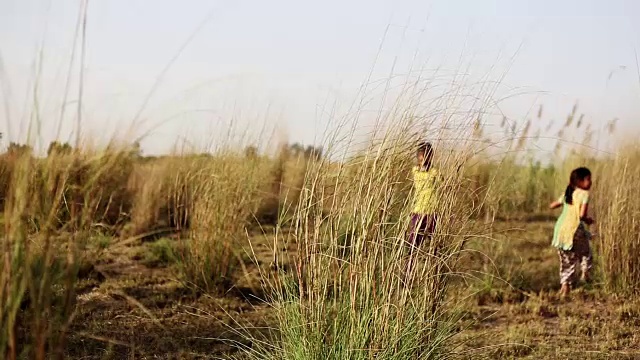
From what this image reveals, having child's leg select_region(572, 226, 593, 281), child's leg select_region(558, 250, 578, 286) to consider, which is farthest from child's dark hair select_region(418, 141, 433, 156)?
child's leg select_region(572, 226, 593, 281)

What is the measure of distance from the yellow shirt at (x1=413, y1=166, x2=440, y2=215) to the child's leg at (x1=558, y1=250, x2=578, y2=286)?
3.38 m

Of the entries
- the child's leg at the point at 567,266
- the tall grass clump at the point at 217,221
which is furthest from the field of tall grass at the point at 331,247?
the child's leg at the point at 567,266

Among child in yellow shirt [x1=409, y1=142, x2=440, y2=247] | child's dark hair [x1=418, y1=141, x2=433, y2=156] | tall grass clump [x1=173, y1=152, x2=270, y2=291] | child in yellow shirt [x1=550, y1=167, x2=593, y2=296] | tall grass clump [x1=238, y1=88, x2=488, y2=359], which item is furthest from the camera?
child in yellow shirt [x1=550, y1=167, x2=593, y2=296]

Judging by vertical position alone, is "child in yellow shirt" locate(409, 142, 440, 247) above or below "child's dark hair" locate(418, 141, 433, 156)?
below

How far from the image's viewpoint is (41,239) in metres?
2.12

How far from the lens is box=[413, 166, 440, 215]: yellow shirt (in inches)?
116

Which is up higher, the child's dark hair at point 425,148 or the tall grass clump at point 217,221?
the child's dark hair at point 425,148

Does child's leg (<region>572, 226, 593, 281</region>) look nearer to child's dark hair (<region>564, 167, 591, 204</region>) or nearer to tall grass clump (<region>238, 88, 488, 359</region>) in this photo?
child's dark hair (<region>564, 167, 591, 204</region>)

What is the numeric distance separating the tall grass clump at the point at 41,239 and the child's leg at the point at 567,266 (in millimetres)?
4650

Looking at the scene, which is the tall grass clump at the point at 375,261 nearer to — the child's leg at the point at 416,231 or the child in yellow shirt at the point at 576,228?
the child's leg at the point at 416,231

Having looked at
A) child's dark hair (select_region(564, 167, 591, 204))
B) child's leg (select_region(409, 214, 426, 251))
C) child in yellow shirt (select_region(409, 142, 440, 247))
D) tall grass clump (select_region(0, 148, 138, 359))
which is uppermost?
child's dark hair (select_region(564, 167, 591, 204))

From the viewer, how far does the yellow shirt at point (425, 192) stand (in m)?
2.95

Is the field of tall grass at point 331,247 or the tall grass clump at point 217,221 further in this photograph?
the tall grass clump at point 217,221

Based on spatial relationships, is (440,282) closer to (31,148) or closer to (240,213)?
(31,148)
